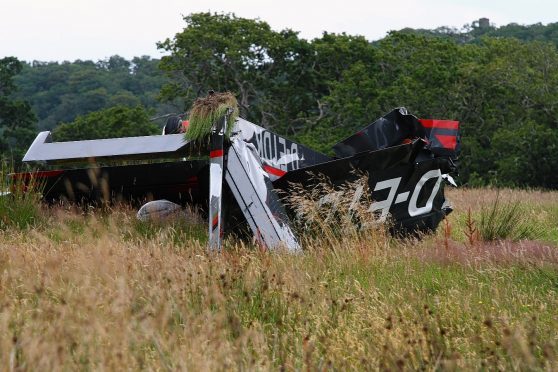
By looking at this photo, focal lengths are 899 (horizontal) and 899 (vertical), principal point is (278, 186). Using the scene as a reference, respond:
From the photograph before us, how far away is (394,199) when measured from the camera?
9.47 metres

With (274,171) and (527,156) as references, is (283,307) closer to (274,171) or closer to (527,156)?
(274,171)

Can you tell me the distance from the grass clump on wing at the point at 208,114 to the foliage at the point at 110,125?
46.4 meters

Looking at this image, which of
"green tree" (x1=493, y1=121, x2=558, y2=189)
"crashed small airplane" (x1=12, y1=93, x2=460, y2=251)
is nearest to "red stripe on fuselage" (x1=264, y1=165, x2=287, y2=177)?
"crashed small airplane" (x1=12, y1=93, x2=460, y2=251)

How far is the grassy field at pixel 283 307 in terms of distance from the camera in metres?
3.93

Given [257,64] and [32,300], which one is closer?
[32,300]

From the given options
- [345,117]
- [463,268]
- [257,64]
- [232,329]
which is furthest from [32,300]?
[257,64]

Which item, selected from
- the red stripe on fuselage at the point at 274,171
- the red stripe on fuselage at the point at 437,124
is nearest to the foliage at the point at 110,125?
the red stripe on fuselage at the point at 437,124

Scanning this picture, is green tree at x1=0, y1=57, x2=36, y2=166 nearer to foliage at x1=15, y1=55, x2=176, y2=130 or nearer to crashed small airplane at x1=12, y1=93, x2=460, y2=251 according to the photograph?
foliage at x1=15, y1=55, x2=176, y2=130

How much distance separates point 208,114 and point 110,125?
47606 mm

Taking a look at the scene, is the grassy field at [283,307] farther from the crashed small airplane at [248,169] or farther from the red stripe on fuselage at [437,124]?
the red stripe on fuselage at [437,124]

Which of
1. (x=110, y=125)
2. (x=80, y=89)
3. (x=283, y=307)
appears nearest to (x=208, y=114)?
(x=283, y=307)

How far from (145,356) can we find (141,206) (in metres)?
6.50

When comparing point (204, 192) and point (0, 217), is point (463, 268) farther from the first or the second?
point (0, 217)

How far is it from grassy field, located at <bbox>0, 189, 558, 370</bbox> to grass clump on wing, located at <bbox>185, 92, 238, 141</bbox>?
1372 mm
